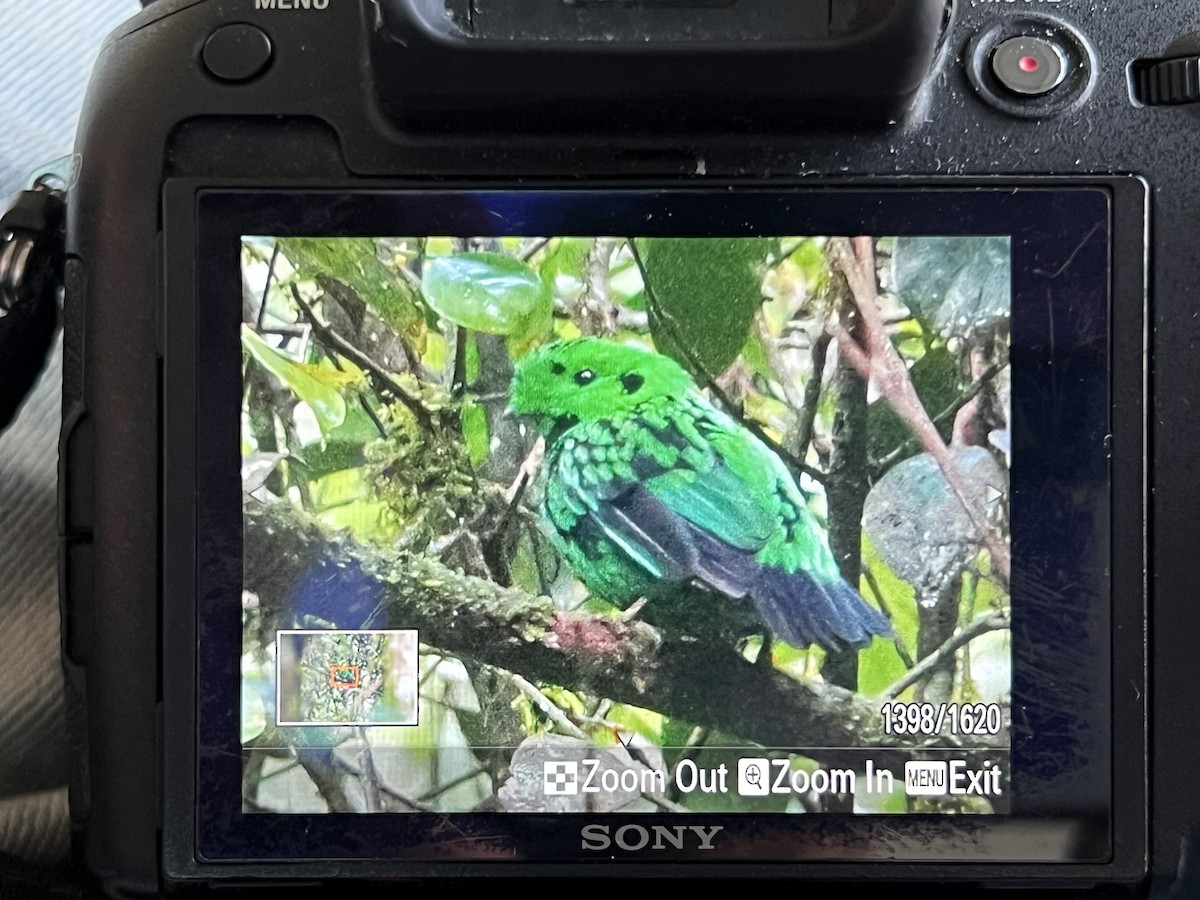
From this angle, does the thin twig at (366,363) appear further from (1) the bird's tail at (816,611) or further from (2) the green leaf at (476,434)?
(1) the bird's tail at (816,611)

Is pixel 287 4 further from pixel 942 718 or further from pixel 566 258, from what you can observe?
pixel 942 718

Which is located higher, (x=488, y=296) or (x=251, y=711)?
(x=488, y=296)

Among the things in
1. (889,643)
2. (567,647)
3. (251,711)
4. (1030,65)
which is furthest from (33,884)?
(1030,65)

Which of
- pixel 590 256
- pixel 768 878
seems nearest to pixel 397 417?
pixel 590 256

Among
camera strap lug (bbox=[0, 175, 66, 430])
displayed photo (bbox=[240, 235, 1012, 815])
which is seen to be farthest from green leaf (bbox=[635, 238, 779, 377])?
camera strap lug (bbox=[0, 175, 66, 430])

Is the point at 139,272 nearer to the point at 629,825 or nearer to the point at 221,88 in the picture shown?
the point at 221,88

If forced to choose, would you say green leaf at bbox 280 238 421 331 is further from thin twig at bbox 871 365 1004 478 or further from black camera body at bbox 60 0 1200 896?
thin twig at bbox 871 365 1004 478

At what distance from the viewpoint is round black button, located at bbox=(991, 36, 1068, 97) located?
1.50 ft

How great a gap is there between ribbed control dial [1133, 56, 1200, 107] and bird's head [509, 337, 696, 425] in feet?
0.64

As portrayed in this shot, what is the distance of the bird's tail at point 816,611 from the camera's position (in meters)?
0.45

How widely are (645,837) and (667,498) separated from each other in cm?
12

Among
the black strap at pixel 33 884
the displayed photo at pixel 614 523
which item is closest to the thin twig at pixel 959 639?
the displayed photo at pixel 614 523

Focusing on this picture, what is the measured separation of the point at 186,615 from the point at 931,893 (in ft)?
0.93

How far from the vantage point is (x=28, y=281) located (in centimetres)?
49
